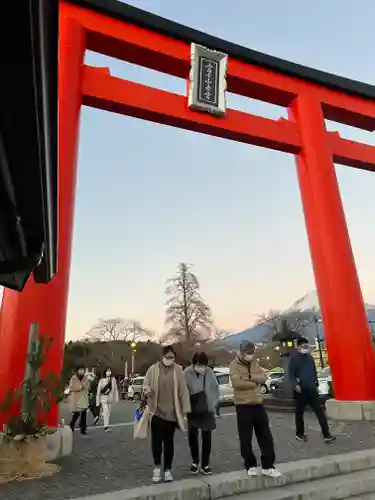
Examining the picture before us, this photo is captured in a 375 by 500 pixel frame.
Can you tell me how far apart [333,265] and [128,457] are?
5.96m

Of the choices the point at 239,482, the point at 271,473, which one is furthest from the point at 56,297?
the point at 271,473

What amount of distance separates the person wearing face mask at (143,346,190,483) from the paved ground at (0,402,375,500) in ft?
0.90

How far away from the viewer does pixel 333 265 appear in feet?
29.2

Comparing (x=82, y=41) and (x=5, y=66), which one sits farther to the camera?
(x=82, y=41)

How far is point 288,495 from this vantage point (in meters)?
3.88

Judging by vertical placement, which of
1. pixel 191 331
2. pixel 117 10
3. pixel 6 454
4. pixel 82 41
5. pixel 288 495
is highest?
pixel 117 10

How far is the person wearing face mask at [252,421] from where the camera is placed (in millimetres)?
4230

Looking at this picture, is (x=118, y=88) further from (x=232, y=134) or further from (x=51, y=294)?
(x=51, y=294)

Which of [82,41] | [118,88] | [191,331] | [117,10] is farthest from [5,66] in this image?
[191,331]

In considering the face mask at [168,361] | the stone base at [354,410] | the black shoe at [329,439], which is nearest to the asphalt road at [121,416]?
the stone base at [354,410]

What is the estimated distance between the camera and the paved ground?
4141mm

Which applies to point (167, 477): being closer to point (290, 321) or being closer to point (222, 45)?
point (222, 45)

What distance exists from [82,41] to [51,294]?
18.5 feet

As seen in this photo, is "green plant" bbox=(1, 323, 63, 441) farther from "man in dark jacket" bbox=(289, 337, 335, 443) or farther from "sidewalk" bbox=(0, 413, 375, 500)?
"man in dark jacket" bbox=(289, 337, 335, 443)
